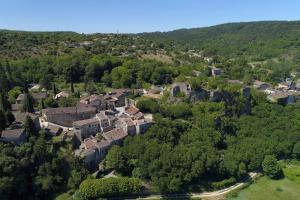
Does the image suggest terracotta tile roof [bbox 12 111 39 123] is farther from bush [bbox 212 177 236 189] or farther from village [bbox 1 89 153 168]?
bush [bbox 212 177 236 189]

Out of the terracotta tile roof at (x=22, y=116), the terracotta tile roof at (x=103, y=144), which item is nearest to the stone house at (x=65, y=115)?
the terracotta tile roof at (x=22, y=116)

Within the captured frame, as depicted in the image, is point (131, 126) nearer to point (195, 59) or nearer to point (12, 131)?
point (12, 131)

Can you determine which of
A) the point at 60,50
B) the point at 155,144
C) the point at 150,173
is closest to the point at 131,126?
the point at 155,144

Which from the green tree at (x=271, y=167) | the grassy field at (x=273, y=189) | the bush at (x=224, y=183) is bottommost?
the grassy field at (x=273, y=189)

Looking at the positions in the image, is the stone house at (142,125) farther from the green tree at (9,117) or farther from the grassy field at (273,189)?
the green tree at (9,117)

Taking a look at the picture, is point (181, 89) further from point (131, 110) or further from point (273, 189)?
point (273, 189)
